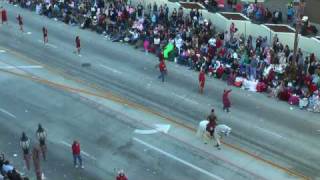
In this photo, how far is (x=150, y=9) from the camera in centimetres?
4156

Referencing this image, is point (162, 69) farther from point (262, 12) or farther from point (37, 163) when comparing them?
point (37, 163)

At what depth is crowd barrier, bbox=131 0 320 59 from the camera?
35000 mm

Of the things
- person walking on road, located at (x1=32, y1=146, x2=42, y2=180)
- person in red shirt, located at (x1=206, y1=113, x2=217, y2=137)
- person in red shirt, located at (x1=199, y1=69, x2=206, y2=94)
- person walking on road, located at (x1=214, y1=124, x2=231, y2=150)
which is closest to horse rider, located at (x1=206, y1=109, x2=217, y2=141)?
person in red shirt, located at (x1=206, y1=113, x2=217, y2=137)

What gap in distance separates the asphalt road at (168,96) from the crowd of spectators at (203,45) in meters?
0.67

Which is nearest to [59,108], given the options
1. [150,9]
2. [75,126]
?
[75,126]

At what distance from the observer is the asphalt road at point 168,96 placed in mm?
26234

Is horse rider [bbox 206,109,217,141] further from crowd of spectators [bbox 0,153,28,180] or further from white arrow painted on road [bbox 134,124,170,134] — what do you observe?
crowd of spectators [bbox 0,153,28,180]

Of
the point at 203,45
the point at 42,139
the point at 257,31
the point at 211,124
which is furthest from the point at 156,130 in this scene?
the point at 257,31

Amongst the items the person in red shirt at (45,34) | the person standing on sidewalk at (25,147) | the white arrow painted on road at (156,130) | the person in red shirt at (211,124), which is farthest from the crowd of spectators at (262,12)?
the person standing on sidewalk at (25,147)

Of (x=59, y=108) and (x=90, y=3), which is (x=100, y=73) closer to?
(x=59, y=108)

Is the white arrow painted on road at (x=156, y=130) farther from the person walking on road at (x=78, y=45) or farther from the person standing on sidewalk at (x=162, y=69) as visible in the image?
the person walking on road at (x=78, y=45)

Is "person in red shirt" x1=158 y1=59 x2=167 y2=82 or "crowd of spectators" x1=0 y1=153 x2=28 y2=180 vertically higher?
"person in red shirt" x1=158 y1=59 x2=167 y2=82

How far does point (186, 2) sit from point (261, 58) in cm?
1012

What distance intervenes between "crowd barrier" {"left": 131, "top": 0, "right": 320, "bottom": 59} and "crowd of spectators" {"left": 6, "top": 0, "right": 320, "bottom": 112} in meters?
0.39
